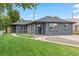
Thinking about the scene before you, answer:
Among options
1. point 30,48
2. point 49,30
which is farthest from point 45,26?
point 30,48

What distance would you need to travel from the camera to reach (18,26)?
1047 centimetres

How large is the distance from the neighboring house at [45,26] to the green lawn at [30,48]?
23 cm

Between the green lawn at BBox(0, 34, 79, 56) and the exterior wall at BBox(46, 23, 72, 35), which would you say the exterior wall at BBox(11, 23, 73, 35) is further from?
the green lawn at BBox(0, 34, 79, 56)

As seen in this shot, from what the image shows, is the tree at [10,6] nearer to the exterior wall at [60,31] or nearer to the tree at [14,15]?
the tree at [14,15]

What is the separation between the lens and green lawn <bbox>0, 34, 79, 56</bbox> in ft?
33.8

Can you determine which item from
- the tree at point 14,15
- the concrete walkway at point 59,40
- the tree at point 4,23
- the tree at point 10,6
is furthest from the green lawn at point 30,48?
the tree at point 10,6

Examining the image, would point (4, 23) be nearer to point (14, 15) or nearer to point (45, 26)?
point (14, 15)

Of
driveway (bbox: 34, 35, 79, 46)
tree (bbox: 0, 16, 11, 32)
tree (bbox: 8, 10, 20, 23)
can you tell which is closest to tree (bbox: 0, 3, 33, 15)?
tree (bbox: 8, 10, 20, 23)

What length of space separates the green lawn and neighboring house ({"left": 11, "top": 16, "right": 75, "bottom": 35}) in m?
0.23

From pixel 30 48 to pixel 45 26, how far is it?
0.63 metres

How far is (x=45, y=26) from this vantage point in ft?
34.6

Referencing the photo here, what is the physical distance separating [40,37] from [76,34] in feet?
2.75

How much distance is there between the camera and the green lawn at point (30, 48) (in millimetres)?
10312

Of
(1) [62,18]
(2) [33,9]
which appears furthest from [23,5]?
(1) [62,18]
